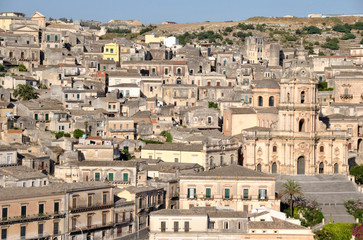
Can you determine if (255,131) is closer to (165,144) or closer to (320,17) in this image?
(165,144)

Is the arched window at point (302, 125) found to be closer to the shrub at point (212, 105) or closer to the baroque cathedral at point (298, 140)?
the baroque cathedral at point (298, 140)

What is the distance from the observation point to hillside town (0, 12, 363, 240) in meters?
63.7

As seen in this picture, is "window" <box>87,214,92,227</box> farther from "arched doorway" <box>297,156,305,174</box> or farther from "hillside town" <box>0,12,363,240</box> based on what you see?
"arched doorway" <box>297,156,305,174</box>

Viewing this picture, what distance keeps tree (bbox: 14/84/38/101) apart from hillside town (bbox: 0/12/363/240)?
0.44ft

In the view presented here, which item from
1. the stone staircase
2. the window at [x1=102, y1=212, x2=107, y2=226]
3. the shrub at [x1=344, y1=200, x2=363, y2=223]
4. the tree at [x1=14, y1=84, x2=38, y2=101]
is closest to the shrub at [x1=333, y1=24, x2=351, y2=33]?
the tree at [x1=14, y1=84, x2=38, y2=101]

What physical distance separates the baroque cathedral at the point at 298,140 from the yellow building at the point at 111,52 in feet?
99.4

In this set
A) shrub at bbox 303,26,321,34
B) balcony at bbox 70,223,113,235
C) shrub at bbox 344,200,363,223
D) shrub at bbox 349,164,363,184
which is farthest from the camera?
shrub at bbox 303,26,321,34

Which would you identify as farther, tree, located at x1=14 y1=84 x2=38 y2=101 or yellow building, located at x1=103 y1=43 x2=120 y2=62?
yellow building, located at x1=103 y1=43 x2=120 y2=62

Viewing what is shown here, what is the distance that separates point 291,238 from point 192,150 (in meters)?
17.8

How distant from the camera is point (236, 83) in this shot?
10338 cm

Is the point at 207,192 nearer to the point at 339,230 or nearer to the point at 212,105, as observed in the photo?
the point at 339,230

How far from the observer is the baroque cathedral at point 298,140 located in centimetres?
8181

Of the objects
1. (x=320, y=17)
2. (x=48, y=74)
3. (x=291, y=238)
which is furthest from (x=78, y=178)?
(x=320, y=17)

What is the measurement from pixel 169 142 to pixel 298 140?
11142 millimetres
